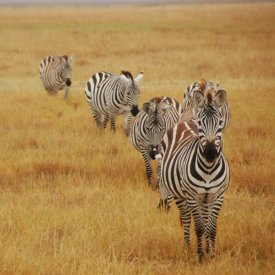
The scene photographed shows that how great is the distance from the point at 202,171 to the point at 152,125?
10.4ft

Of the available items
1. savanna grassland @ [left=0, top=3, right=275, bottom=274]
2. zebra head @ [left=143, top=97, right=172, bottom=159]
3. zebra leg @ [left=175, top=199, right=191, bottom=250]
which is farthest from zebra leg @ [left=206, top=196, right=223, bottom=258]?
zebra head @ [left=143, top=97, right=172, bottom=159]

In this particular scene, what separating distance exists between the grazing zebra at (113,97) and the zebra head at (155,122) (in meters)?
3.05

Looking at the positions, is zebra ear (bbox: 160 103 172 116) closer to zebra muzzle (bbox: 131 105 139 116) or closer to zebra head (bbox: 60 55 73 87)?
zebra muzzle (bbox: 131 105 139 116)

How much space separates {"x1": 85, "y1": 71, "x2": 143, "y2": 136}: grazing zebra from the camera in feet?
39.4

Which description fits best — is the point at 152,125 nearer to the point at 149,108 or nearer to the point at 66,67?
the point at 149,108

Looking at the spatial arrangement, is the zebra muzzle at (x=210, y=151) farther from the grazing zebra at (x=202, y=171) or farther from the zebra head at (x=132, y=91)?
Answer: the zebra head at (x=132, y=91)

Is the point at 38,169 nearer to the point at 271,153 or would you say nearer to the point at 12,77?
the point at 271,153

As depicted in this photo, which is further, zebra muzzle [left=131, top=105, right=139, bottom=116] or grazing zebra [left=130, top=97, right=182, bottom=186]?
zebra muzzle [left=131, top=105, right=139, bottom=116]

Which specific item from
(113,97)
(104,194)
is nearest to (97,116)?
(113,97)

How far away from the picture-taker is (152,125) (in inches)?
330

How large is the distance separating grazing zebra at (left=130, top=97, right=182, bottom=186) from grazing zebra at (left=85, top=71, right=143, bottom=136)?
264cm

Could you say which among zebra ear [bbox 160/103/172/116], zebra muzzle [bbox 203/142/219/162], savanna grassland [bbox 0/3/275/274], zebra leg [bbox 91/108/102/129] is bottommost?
savanna grassland [bbox 0/3/275/274]

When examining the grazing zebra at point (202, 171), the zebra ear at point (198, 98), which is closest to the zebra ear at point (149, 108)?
the grazing zebra at point (202, 171)

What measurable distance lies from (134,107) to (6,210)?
5.26 meters
